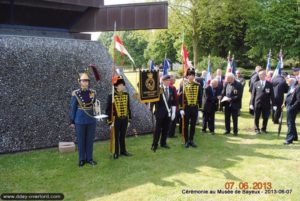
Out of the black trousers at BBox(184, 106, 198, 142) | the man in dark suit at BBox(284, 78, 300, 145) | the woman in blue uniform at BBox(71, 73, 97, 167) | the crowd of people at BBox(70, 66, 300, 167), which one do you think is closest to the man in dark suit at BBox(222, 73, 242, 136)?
the crowd of people at BBox(70, 66, 300, 167)

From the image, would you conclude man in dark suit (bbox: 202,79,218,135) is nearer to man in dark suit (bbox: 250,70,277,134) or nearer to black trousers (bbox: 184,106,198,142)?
man in dark suit (bbox: 250,70,277,134)

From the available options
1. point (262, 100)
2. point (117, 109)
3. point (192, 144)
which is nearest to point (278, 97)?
point (262, 100)

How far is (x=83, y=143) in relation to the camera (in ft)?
24.5

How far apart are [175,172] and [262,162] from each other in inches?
82.3

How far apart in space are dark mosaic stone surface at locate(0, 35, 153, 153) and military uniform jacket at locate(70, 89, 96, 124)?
150 centimetres

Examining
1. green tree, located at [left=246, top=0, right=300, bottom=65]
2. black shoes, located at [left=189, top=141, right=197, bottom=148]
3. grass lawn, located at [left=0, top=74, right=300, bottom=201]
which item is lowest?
grass lawn, located at [left=0, top=74, right=300, bottom=201]

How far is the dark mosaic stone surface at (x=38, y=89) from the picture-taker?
27.0 feet

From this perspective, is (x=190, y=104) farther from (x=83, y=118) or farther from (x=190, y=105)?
(x=83, y=118)

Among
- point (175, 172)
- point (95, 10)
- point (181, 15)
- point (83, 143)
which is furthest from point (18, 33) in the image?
point (181, 15)

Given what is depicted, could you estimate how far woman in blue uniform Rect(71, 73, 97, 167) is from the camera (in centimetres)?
739

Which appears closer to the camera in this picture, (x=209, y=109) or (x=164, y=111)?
(x=164, y=111)

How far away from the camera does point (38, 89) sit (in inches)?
344

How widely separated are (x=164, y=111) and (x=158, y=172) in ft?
6.77
